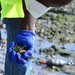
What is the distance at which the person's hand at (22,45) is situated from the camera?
2793 mm

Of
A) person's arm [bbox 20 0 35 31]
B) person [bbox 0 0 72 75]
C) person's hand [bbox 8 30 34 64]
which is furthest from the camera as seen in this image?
person's arm [bbox 20 0 35 31]

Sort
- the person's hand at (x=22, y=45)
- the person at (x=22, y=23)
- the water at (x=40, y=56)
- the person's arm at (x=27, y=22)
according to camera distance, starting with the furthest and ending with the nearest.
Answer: the water at (x=40, y=56) → the person's arm at (x=27, y=22) → the person's hand at (x=22, y=45) → the person at (x=22, y=23)

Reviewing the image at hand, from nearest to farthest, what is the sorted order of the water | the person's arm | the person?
the person
the person's arm
the water

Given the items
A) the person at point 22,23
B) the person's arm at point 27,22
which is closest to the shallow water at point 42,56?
the person at point 22,23

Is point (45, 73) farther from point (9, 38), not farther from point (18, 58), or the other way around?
point (18, 58)

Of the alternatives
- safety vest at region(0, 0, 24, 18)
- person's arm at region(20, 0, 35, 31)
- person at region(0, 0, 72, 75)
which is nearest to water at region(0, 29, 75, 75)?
person at region(0, 0, 72, 75)

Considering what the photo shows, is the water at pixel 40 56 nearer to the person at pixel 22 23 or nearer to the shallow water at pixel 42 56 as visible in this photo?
the shallow water at pixel 42 56

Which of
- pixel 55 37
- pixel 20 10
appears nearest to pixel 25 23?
pixel 20 10

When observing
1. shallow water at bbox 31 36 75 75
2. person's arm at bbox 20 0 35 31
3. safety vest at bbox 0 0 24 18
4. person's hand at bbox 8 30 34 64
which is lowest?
shallow water at bbox 31 36 75 75

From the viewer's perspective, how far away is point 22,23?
3.04 meters

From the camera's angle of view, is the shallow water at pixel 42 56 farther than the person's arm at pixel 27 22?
Yes

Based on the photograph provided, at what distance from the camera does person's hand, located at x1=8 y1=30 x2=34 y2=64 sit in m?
2.79

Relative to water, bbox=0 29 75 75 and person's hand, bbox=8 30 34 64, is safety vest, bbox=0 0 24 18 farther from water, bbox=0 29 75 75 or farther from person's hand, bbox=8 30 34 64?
water, bbox=0 29 75 75

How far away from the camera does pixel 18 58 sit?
9.14ft
